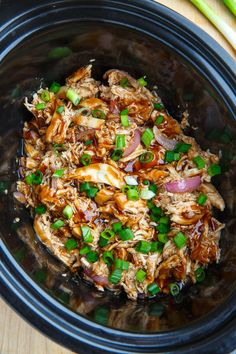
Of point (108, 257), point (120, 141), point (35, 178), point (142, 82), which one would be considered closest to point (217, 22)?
point (142, 82)

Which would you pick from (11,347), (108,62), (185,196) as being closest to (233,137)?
(185,196)

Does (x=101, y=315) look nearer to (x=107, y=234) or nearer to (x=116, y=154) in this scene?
(x=107, y=234)

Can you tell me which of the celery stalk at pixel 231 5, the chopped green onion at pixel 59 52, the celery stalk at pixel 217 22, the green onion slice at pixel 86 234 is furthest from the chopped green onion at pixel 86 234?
the celery stalk at pixel 231 5

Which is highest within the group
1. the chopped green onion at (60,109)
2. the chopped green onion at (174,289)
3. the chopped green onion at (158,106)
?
the chopped green onion at (158,106)

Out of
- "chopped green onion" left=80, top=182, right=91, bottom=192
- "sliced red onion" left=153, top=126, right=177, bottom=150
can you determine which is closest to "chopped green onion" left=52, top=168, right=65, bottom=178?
"chopped green onion" left=80, top=182, right=91, bottom=192

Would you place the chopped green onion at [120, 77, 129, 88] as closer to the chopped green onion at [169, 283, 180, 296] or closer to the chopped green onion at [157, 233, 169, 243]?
the chopped green onion at [157, 233, 169, 243]

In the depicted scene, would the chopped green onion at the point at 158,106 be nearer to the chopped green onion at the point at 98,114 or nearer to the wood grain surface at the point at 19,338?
the chopped green onion at the point at 98,114

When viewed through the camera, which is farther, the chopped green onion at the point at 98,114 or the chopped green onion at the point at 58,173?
the chopped green onion at the point at 98,114
